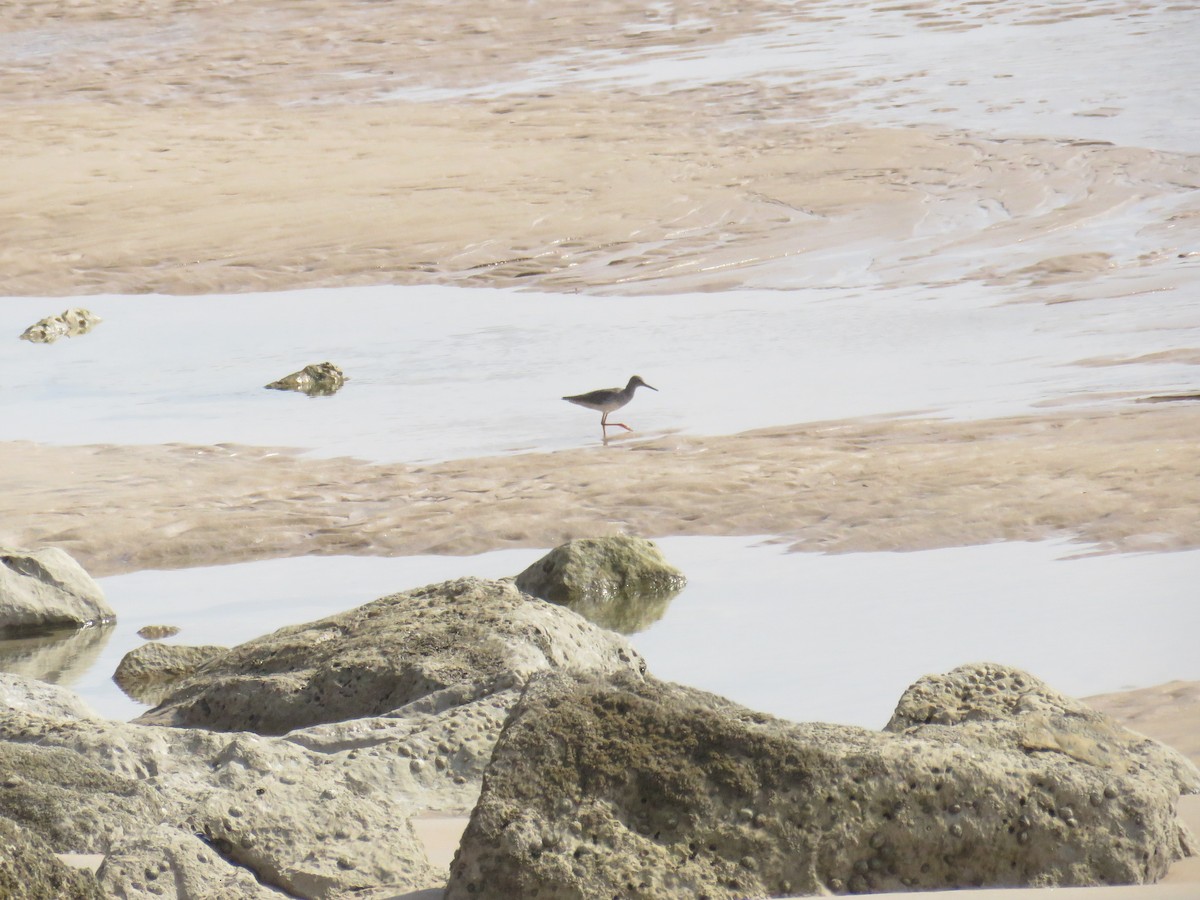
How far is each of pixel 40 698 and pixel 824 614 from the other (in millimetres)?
2875

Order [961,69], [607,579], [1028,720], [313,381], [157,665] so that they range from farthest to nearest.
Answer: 1. [961,69]
2. [313,381]
3. [607,579]
4. [157,665]
5. [1028,720]

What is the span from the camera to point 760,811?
3533 mm

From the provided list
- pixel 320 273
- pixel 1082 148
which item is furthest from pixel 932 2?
pixel 320 273

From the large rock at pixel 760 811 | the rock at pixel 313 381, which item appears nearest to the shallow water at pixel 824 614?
the large rock at pixel 760 811

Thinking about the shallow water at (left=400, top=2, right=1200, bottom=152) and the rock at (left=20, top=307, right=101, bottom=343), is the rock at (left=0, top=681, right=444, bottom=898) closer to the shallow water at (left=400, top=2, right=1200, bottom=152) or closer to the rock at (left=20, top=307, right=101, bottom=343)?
the rock at (left=20, top=307, right=101, bottom=343)

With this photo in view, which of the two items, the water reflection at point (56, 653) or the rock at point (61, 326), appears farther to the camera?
the rock at point (61, 326)

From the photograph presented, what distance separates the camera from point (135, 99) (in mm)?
20703

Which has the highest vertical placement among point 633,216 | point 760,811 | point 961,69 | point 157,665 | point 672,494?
point 961,69

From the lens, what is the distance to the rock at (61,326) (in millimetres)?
14055

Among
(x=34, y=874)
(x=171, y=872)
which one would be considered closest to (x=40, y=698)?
(x=171, y=872)

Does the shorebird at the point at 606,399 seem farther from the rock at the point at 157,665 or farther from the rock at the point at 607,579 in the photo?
the rock at the point at 157,665

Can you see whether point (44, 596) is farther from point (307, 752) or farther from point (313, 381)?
point (313, 381)

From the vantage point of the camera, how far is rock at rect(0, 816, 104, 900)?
3.08 m

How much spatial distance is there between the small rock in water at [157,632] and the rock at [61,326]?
22.6 ft
